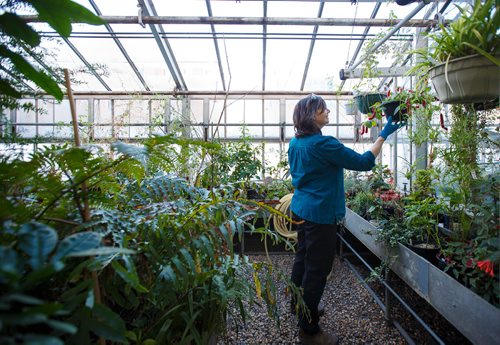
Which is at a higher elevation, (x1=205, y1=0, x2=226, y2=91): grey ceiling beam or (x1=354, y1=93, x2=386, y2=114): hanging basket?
(x1=205, y1=0, x2=226, y2=91): grey ceiling beam

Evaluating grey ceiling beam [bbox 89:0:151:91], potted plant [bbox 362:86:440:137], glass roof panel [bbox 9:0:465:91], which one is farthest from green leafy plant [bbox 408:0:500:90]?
grey ceiling beam [bbox 89:0:151:91]

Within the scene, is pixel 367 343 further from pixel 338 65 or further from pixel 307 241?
pixel 338 65

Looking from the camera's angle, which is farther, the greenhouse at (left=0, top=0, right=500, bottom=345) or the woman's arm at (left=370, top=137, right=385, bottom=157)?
the woman's arm at (left=370, top=137, right=385, bottom=157)

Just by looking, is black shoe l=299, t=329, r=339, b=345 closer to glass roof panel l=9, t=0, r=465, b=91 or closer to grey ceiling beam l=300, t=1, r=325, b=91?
glass roof panel l=9, t=0, r=465, b=91

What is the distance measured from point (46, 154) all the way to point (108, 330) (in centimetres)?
44

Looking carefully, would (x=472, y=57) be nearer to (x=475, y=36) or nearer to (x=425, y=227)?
(x=475, y=36)

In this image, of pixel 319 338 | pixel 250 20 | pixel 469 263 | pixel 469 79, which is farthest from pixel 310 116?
pixel 250 20

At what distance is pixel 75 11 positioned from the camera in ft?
2.21

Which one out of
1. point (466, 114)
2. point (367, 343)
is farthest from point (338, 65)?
point (367, 343)

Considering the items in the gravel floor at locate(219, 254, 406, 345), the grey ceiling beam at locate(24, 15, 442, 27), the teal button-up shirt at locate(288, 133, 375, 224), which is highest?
the grey ceiling beam at locate(24, 15, 442, 27)

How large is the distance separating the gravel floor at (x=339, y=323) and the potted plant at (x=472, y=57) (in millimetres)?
1373

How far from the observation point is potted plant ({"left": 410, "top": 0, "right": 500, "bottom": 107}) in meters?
1.13

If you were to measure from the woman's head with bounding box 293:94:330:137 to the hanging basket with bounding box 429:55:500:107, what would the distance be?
2.50 feet

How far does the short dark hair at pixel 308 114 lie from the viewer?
1983 millimetres
